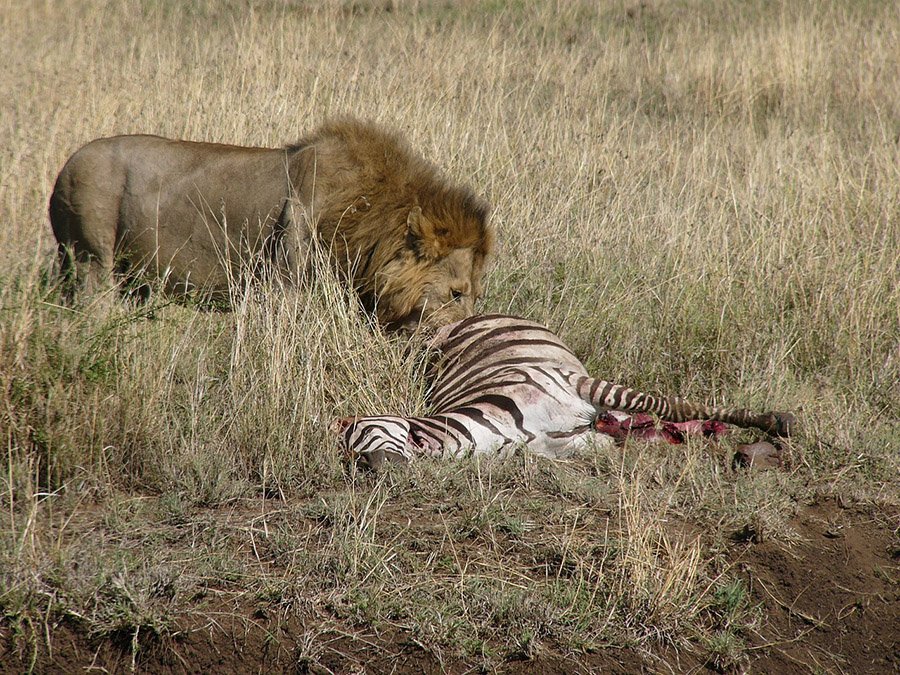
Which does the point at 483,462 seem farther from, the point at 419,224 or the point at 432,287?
the point at 419,224

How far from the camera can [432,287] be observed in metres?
6.11

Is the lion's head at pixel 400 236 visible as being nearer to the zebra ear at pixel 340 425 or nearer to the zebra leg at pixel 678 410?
the zebra ear at pixel 340 425

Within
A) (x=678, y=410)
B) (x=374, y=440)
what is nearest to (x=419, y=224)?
(x=374, y=440)

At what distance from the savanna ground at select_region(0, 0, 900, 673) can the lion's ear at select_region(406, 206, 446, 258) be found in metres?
0.56

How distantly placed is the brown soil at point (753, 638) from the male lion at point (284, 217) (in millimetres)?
2540

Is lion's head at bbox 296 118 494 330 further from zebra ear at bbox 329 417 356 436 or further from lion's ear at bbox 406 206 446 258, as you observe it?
zebra ear at bbox 329 417 356 436

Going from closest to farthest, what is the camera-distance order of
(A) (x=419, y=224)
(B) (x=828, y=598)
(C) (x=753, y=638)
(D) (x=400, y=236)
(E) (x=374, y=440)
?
(C) (x=753, y=638) < (B) (x=828, y=598) < (E) (x=374, y=440) < (A) (x=419, y=224) < (D) (x=400, y=236)

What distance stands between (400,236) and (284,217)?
2.42 feet

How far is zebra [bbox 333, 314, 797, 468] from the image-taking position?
15.8ft

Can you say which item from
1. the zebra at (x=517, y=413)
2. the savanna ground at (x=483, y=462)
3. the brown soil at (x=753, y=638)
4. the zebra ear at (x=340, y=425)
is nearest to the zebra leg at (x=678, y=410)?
the zebra at (x=517, y=413)

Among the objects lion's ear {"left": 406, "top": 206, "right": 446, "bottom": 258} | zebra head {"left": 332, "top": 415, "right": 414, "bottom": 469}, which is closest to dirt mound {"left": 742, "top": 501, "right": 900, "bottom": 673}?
zebra head {"left": 332, "top": 415, "right": 414, "bottom": 469}

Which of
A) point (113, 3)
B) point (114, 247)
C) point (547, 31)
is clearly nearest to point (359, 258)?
point (114, 247)

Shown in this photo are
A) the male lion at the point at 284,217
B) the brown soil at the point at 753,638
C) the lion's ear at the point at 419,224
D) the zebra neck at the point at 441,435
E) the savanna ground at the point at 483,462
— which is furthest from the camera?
the male lion at the point at 284,217

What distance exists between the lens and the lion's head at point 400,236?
6.09 meters
